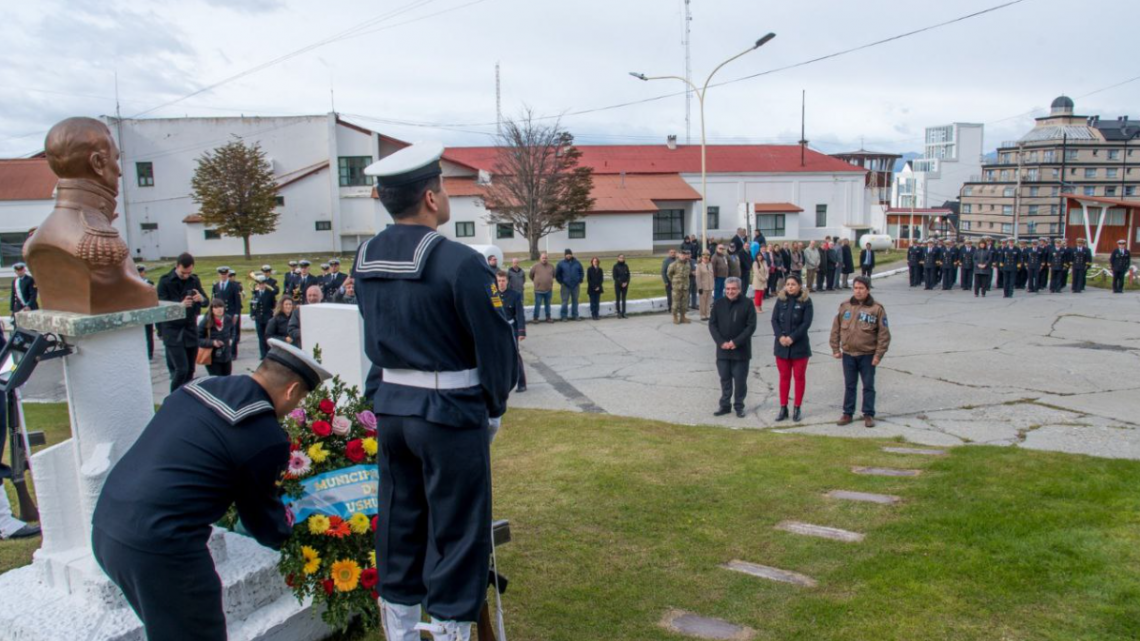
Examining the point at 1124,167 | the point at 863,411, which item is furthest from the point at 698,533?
the point at 1124,167

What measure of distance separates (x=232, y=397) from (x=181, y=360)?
849 cm

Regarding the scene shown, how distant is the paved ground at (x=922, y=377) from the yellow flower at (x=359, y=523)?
5.25 metres

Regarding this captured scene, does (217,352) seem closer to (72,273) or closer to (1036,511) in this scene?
(72,273)

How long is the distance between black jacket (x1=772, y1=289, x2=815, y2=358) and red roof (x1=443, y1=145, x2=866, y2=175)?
43.9m

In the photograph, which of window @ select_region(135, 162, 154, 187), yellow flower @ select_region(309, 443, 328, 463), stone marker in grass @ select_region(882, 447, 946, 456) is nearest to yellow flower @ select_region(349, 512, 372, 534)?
yellow flower @ select_region(309, 443, 328, 463)

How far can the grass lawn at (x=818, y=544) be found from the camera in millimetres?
4203

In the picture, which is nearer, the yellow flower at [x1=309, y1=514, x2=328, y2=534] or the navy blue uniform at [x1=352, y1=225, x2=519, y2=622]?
the navy blue uniform at [x1=352, y1=225, x2=519, y2=622]

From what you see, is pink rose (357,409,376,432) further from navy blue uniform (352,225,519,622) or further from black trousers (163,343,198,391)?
black trousers (163,343,198,391)

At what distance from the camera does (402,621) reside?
331 cm

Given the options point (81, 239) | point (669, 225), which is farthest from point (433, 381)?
point (669, 225)

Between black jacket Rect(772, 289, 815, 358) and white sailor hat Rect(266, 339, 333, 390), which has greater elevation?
white sailor hat Rect(266, 339, 333, 390)

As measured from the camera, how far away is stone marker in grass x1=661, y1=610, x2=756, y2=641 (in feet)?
13.3

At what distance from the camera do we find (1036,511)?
5.87m

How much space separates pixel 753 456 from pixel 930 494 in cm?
185
